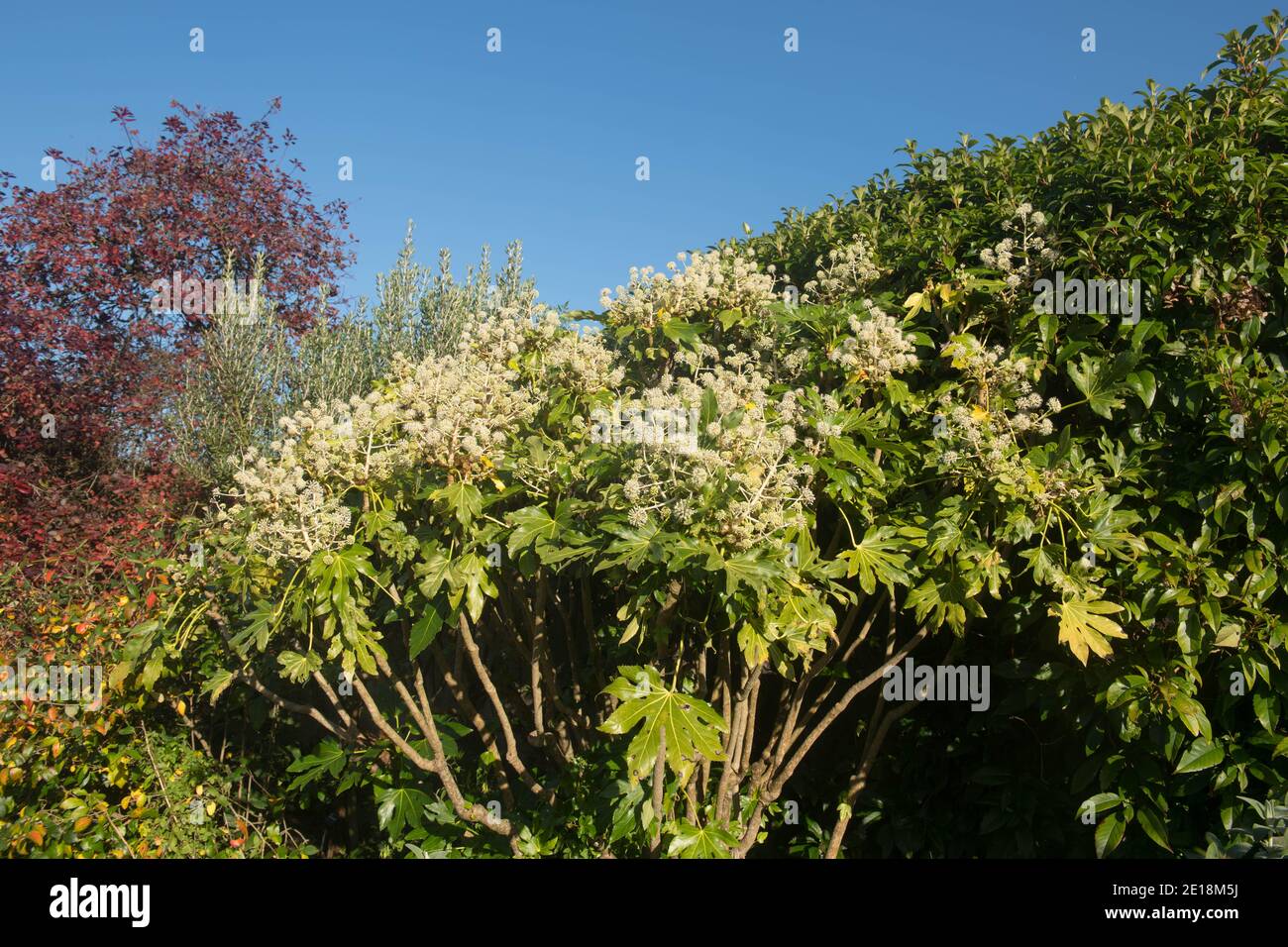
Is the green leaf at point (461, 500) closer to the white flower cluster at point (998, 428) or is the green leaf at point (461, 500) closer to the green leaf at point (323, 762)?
the green leaf at point (323, 762)

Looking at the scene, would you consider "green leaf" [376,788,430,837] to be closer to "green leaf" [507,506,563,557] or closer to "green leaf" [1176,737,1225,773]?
"green leaf" [507,506,563,557]

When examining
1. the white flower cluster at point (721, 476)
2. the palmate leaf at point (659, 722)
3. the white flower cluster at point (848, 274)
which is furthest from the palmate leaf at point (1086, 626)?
the white flower cluster at point (848, 274)

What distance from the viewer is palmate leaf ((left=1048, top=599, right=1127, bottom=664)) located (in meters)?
3.32

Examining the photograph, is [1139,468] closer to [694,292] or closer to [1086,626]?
[1086,626]

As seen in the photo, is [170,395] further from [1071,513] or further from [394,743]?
[1071,513]

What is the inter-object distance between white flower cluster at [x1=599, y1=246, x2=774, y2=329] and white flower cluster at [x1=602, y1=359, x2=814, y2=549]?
1427 mm

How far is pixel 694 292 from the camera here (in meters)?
4.90

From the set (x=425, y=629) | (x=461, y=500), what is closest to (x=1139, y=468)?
(x=461, y=500)

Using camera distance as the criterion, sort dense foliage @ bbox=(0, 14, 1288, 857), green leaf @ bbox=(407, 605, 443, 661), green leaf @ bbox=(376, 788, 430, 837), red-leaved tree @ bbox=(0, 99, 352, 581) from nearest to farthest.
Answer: dense foliage @ bbox=(0, 14, 1288, 857)
green leaf @ bbox=(407, 605, 443, 661)
green leaf @ bbox=(376, 788, 430, 837)
red-leaved tree @ bbox=(0, 99, 352, 581)

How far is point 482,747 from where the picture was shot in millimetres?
5176

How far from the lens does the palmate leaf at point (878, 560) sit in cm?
365

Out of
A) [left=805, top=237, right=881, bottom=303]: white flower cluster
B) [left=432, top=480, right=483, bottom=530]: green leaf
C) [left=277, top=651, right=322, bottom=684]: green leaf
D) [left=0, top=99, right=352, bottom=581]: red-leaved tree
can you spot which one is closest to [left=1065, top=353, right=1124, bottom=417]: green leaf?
[left=805, top=237, right=881, bottom=303]: white flower cluster
